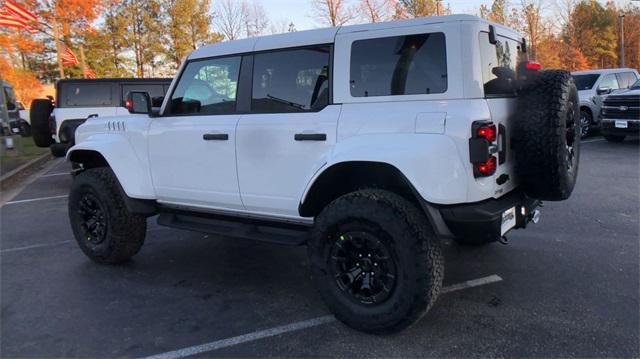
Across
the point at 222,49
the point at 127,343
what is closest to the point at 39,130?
the point at 222,49

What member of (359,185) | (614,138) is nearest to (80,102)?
(359,185)

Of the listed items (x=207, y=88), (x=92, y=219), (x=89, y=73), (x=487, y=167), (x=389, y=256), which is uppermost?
(x=89, y=73)

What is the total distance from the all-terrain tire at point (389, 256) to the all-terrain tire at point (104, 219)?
7.24 ft

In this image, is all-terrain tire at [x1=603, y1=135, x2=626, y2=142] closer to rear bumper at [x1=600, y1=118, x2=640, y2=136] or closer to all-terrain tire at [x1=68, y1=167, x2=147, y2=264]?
rear bumper at [x1=600, y1=118, x2=640, y2=136]

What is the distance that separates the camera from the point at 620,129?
1166cm

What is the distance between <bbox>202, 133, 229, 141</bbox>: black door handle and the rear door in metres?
0.14

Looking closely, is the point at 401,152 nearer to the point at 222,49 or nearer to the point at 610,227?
the point at 222,49

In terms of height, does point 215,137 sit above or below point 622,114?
below

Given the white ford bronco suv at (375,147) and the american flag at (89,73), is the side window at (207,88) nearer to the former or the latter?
the white ford bronco suv at (375,147)

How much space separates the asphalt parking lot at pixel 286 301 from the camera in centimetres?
320

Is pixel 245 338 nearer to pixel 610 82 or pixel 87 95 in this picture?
pixel 87 95

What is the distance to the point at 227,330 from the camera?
349 cm

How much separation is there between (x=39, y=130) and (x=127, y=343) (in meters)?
9.42

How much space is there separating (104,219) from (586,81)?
13236 millimetres
